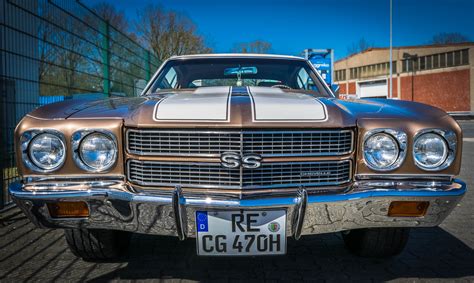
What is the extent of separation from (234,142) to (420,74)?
3977 cm

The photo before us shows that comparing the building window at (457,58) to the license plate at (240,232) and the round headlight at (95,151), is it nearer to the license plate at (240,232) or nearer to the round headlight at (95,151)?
the license plate at (240,232)

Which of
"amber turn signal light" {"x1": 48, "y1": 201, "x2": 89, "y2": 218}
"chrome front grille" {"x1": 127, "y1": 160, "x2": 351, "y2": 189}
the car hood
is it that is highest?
the car hood

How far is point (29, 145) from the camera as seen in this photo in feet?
6.98

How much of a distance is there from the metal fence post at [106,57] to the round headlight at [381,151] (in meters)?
5.23

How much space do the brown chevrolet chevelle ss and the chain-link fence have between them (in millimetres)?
1765

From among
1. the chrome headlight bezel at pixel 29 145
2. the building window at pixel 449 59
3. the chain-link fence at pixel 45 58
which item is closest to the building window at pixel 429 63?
the building window at pixel 449 59

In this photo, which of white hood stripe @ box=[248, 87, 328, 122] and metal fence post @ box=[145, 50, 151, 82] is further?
metal fence post @ box=[145, 50, 151, 82]

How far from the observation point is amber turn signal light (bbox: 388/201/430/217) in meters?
2.10

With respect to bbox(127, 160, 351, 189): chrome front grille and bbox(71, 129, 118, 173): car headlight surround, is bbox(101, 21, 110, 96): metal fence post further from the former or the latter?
bbox(127, 160, 351, 189): chrome front grille

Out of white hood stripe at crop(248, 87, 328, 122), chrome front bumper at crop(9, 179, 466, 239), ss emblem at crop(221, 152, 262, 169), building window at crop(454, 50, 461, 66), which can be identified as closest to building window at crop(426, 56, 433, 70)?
building window at crop(454, 50, 461, 66)

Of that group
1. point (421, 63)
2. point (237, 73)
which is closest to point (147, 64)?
point (237, 73)

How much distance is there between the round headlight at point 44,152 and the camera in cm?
213

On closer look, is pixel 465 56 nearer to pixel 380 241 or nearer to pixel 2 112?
pixel 380 241

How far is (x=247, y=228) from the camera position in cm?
197
